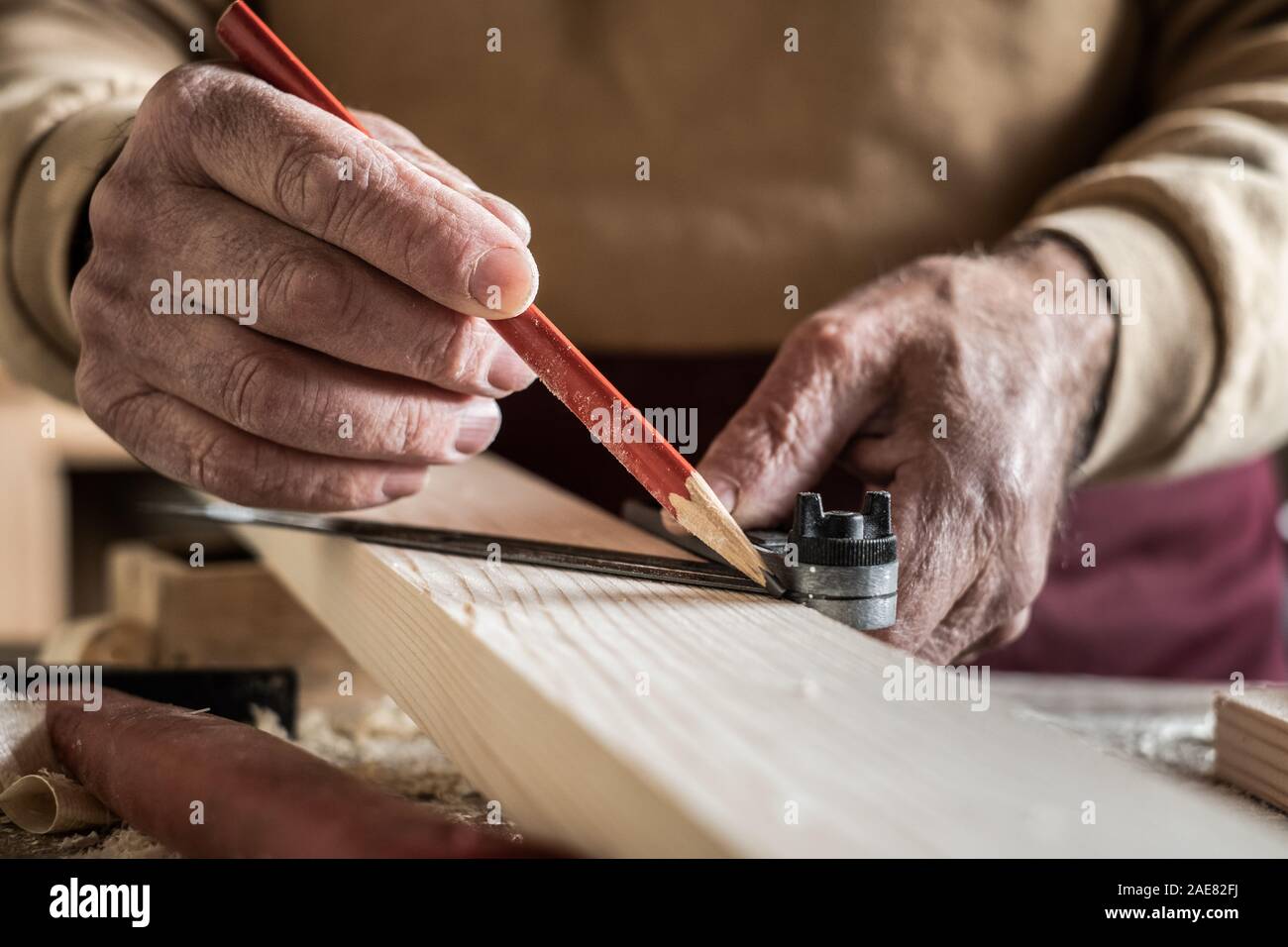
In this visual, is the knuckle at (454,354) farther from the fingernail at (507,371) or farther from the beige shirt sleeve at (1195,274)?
the beige shirt sleeve at (1195,274)

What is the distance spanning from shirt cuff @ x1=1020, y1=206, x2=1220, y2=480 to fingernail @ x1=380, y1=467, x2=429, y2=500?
73 centimetres

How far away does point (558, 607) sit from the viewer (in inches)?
32.2

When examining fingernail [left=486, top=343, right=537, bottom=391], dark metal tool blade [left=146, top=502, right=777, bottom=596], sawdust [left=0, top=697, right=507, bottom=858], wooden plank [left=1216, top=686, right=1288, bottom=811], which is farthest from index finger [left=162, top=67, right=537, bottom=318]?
wooden plank [left=1216, top=686, right=1288, bottom=811]

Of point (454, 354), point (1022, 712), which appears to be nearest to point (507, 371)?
point (454, 354)

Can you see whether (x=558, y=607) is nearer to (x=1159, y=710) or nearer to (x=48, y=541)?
(x=1159, y=710)

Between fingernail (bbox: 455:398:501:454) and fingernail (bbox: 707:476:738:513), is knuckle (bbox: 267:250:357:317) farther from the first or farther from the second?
fingernail (bbox: 707:476:738:513)

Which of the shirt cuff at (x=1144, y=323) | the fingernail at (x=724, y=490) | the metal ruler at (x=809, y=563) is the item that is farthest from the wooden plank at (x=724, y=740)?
the shirt cuff at (x=1144, y=323)

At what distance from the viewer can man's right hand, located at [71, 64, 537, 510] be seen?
2.94 ft

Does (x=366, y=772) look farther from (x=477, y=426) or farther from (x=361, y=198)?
(x=361, y=198)

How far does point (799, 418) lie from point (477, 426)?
306mm

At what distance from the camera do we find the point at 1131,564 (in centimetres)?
192

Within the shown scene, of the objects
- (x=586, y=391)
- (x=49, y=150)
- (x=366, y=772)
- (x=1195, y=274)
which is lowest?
(x=366, y=772)
